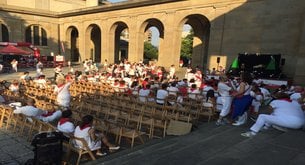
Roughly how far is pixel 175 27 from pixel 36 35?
25.6m

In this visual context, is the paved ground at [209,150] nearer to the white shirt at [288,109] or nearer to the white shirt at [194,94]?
the white shirt at [288,109]

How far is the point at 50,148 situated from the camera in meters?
4.29

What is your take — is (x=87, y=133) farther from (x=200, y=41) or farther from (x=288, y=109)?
(x=200, y=41)

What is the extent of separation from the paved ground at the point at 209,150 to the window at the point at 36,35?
37410 mm

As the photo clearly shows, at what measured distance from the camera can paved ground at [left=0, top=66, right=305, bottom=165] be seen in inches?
176

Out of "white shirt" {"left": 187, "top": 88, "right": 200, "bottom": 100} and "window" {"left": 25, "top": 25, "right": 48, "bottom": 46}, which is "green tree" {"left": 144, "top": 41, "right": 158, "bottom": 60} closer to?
"window" {"left": 25, "top": 25, "right": 48, "bottom": 46}

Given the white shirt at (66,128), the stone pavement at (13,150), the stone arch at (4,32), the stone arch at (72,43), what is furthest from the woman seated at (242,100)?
the stone arch at (4,32)

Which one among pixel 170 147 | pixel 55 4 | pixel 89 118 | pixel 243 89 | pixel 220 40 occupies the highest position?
pixel 55 4

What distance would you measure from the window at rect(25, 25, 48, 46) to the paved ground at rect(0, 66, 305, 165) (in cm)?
3741

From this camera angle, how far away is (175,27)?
26719mm

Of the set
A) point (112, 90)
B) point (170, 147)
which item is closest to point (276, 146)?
point (170, 147)

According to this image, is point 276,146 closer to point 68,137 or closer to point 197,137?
point 197,137

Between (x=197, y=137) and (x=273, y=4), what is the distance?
18887 millimetres

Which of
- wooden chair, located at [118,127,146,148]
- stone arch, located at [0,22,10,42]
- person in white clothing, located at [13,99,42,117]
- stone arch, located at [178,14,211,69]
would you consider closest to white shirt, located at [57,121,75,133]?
wooden chair, located at [118,127,146,148]
